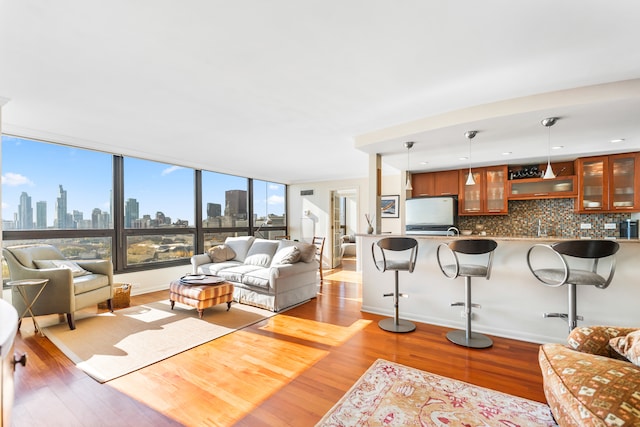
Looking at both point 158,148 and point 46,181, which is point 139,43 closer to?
point 158,148

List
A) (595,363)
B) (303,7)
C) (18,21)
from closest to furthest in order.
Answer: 1. (595,363)
2. (303,7)
3. (18,21)

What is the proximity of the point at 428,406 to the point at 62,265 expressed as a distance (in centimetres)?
428

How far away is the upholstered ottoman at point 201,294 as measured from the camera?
3.69 meters

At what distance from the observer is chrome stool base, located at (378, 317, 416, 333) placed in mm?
3295

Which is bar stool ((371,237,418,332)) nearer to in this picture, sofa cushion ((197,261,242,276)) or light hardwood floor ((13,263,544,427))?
light hardwood floor ((13,263,544,427))

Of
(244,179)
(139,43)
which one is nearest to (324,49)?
(139,43)

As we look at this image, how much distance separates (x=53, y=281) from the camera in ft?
10.7

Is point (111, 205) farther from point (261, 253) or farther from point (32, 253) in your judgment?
point (261, 253)

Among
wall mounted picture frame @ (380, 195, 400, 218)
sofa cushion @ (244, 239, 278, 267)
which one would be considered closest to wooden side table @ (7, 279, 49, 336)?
sofa cushion @ (244, 239, 278, 267)

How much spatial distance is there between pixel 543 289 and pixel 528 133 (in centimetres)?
180

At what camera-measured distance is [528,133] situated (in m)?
3.43

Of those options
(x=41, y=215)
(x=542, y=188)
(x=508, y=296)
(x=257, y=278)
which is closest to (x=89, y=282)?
(x=41, y=215)

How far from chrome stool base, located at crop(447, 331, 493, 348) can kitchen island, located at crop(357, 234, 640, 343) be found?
21cm

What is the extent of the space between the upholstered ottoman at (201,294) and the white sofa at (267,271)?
36 centimetres
